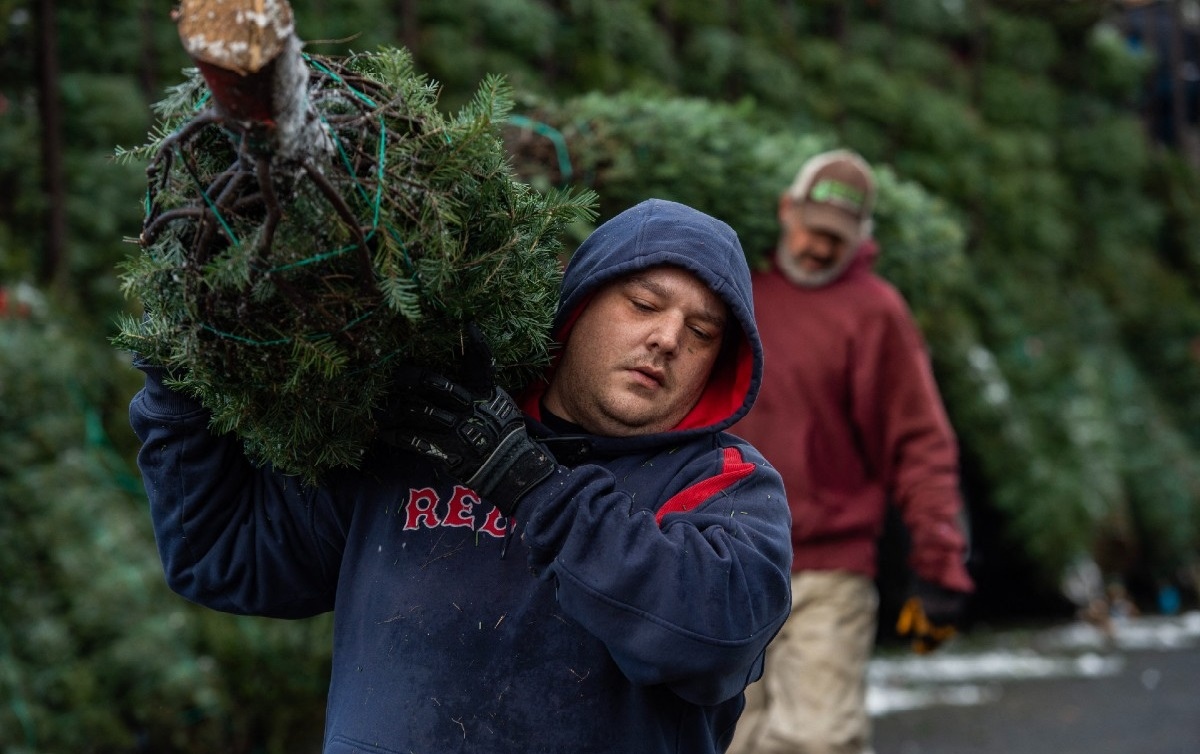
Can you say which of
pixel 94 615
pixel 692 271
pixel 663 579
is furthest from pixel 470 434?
pixel 94 615

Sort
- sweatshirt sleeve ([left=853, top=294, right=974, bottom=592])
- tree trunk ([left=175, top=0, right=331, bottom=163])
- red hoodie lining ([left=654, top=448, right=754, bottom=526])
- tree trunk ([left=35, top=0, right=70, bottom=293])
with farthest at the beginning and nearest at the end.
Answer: tree trunk ([left=35, top=0, right=70, bottom=293]) → sweatshirt sleeve ([left=853, top=294, right=974, bottom=592]) → red hoodie lining ([left=654, top=448, right=754, bottom=526]) → tree trunk ([left=175, top=0, right=331, bottom=163])

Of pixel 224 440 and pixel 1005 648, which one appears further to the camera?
pixel 1005 648

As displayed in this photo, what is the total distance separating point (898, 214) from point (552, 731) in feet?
13.5

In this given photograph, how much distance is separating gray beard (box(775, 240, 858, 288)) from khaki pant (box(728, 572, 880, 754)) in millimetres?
1069

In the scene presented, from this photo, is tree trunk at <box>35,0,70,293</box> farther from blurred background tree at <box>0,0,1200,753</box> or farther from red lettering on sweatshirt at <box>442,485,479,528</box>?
red lettering on sweatshirt at <box>442,485,479,528</box>

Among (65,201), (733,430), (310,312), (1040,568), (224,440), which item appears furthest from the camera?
(1040,568)

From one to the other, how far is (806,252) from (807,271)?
0.08 metres

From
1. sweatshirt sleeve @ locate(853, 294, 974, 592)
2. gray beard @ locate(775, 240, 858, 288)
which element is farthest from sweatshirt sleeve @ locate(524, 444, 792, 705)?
gray beard @ locate(775, 240, 858, 288)

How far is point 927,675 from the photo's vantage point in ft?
28.9

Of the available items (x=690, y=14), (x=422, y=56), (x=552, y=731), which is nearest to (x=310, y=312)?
(x=552, y=731)

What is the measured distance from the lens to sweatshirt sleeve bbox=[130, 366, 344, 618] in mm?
2461

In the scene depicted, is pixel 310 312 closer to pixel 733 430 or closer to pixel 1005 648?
pixel 733 430

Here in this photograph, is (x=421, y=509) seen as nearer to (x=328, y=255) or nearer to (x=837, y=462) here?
(x=328, y=255)

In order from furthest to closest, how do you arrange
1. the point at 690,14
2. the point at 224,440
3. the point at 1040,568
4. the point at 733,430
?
the point at 1040,568
the point at 690,14
the point at 733,430
the point at 224,440
